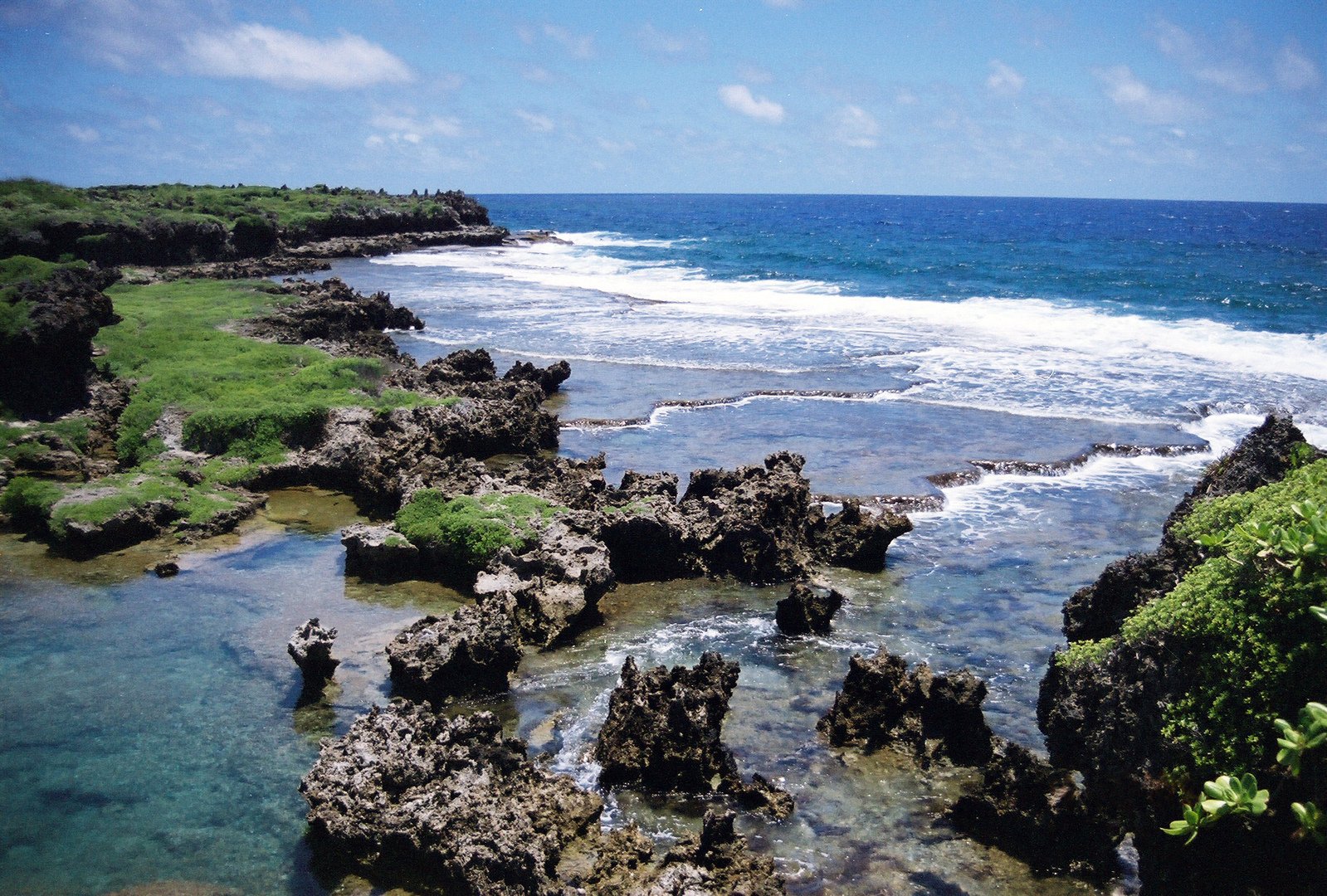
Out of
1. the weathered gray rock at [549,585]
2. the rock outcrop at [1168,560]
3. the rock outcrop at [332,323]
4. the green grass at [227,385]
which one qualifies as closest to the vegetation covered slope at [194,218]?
the rock outcrop at [332,323]

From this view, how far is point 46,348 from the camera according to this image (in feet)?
63.3

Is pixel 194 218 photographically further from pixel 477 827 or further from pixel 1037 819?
pixel 1037 819

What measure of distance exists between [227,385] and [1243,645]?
63.5ft

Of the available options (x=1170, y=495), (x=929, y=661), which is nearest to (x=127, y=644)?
(x=929, y=661)

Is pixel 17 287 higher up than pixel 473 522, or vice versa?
pixel 17 287

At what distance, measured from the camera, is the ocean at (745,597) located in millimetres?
8453

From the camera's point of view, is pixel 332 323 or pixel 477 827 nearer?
pixel 477 827

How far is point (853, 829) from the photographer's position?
337 inches

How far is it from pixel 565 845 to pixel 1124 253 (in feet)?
292

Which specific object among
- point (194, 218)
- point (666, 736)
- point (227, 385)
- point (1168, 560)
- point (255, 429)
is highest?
point (194, 218)

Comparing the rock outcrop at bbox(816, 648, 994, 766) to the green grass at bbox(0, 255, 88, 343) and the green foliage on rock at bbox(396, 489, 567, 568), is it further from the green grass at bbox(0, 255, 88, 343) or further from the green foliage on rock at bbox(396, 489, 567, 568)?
the green grass at bbox(0, 255, 88, 343)

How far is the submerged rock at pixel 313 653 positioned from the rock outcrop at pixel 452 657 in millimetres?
667

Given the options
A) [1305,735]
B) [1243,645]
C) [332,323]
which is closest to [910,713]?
[1243,645]

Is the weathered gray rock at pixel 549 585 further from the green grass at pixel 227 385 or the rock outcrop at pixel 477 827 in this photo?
the green grass at pixel 227 385
